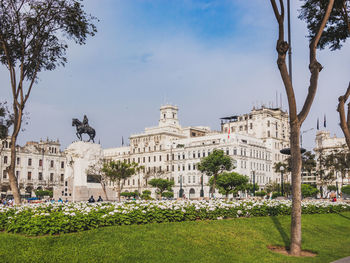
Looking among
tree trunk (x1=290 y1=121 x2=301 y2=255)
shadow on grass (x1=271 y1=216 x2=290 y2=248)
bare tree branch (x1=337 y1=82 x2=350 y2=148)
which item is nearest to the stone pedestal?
shadow on grass (x1=271 y1=216 x2=290 y2=248)

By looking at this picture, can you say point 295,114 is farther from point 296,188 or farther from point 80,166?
point 80,166

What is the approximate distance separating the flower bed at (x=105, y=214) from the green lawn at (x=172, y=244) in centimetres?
45

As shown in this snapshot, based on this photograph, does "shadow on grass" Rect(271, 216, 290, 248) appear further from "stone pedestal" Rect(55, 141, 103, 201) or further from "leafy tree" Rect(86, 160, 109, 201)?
"leafy tree" Rect(86, 160, 109, 201)

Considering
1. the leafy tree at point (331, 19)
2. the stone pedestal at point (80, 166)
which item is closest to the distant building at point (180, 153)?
the stone pedestal at point (80, 166)

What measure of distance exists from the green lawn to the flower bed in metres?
0.45

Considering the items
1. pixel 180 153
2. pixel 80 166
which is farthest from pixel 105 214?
pixel 180 153

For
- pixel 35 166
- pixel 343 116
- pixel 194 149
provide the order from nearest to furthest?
pixel 343 116 < pixel 35 166 < pixel 194 149

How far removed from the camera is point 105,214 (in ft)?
43.4

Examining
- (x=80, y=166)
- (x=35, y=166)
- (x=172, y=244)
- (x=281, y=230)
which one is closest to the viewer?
(x=172, y=244)

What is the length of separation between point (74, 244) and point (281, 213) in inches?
463

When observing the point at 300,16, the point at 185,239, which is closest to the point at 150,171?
the point at 300,16

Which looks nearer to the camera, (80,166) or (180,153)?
(80,166)

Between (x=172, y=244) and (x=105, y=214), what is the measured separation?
250 centimetres

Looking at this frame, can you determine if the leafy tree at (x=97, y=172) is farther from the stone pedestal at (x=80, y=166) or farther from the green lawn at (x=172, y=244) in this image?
the green lawn at (x=172, y=244)
